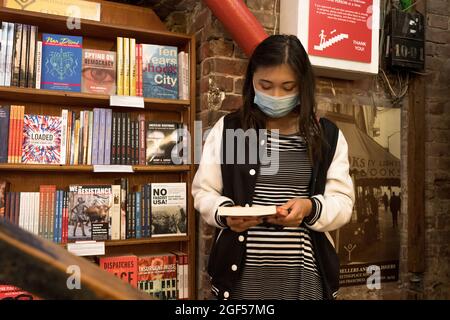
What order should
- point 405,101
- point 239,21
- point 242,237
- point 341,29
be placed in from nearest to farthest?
point 242,237
point 239,21
point 341,29
point 405,101

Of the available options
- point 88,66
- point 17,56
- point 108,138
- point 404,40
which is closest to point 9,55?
point 17,56

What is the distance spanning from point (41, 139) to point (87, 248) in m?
0.54

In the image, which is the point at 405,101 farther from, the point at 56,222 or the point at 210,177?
A: the point at 56,222

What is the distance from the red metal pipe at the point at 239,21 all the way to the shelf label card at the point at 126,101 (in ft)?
1.79

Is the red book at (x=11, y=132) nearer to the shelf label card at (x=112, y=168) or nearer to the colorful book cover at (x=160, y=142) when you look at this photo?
the shelf label card at (x=112, y=168)

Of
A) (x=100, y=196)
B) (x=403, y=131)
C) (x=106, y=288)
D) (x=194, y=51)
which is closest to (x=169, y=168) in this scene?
(x=100, y=196)

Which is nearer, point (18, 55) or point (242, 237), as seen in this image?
point (242, 237)

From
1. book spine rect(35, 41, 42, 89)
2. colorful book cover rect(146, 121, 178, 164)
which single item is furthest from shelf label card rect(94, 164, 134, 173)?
book spine rect(35, 41, 42, 89)

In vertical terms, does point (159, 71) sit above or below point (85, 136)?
above

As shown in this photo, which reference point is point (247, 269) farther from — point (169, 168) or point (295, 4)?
point (295, 4)

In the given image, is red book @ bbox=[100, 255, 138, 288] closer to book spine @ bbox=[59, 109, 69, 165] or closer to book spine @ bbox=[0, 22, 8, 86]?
book spine @ bbox=[59, 109, 69, 165]

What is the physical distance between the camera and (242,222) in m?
1.01

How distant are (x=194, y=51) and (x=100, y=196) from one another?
87cm

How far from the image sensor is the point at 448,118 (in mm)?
2312
